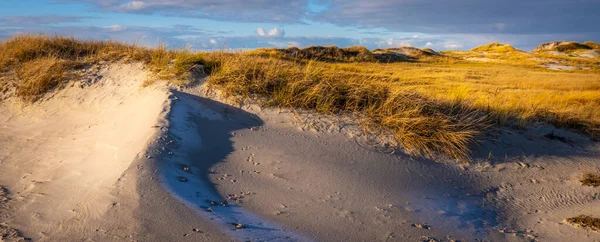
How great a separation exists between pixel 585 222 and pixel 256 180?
13.6 feet

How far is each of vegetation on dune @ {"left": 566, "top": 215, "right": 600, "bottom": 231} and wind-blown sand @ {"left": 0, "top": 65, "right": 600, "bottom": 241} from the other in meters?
0.12

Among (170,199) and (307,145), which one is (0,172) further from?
(307,145)

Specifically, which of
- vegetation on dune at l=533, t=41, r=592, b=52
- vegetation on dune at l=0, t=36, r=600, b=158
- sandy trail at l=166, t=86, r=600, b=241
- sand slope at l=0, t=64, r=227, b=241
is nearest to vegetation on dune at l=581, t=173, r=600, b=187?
sandy trail at l=166, t=86, r=600, b=241

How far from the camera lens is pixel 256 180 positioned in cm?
629

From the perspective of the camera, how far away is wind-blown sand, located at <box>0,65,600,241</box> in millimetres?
5199

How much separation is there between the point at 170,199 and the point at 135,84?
4.93 metres

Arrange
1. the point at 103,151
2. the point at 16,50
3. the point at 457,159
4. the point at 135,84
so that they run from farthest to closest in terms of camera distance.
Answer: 1. the point at 16,50
2. the point at 135,84
3. the point at 457,159
4. the point at 103,151

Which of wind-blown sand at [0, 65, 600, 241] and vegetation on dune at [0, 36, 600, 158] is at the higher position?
vegetation on dune at [0, 36, 600, 158]

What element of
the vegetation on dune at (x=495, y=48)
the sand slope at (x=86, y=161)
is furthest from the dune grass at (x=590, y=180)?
the vegetation on dune at (x=495, y=48)

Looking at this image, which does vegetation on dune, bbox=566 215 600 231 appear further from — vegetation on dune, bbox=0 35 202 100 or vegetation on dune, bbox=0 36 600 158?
vegetation on dune, bbox=0 35 202 100

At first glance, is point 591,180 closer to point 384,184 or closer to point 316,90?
point 384,184

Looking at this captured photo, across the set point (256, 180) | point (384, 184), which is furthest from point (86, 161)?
point (384, 184)

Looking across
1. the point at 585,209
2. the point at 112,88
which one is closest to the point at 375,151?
the point at 585,209

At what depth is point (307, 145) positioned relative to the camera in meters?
7.38
